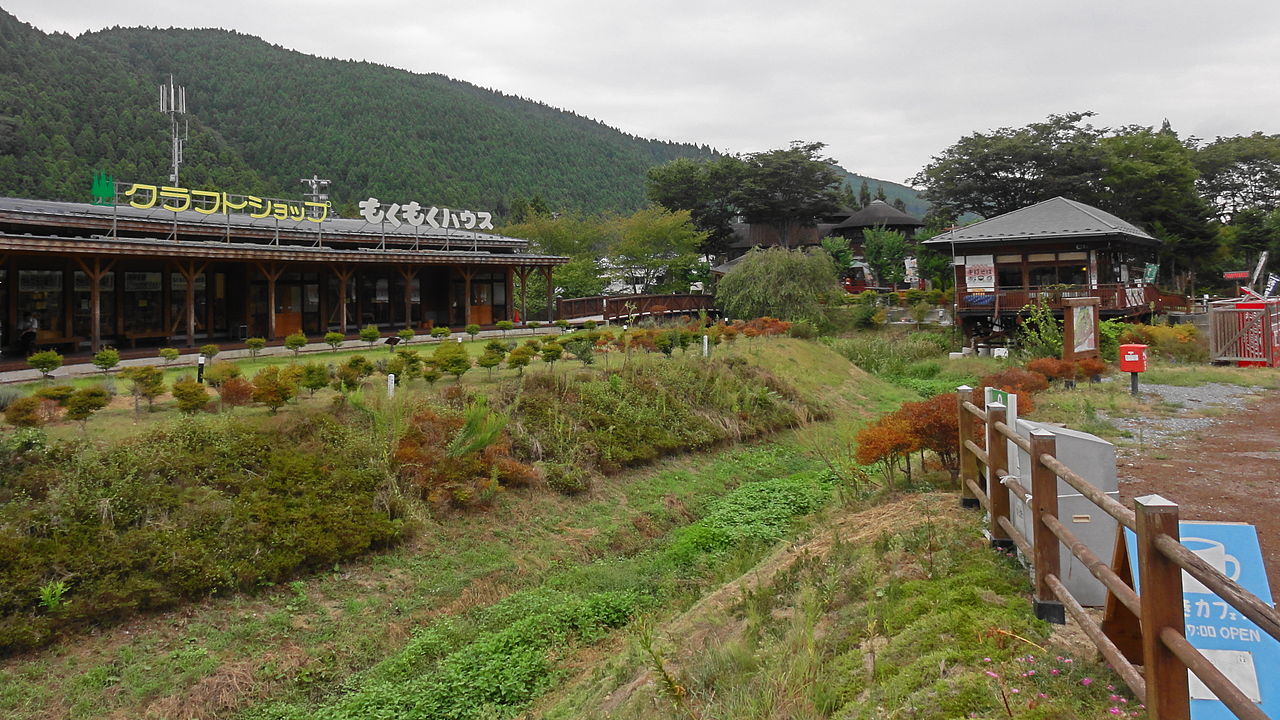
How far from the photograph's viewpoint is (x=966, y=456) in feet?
23.3

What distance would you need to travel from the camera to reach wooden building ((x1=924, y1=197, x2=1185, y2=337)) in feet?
95.4

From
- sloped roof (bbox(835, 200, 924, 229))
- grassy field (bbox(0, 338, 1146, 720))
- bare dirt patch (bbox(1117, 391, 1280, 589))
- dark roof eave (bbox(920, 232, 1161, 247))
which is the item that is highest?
sloped roof (bbox(835, 200, 924, 229))

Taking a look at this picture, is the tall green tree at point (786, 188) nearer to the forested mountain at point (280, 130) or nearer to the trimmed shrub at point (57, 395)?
the forested mountain at point (280, 130)

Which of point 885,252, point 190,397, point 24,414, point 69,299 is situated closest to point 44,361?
point 24,414

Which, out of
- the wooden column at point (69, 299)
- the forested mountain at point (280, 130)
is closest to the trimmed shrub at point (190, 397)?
the wooden column at point (69, 299)

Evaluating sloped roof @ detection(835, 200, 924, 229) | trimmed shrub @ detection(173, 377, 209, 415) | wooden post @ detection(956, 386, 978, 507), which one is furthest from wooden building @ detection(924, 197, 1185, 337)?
sloped roof @ detection(835, 200, 924, 229)

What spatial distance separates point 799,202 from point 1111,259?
27.4 metres

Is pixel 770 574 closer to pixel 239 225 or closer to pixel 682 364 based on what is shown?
pixel 682 364

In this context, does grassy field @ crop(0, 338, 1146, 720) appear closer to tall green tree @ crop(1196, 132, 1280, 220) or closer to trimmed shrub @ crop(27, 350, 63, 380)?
trimmed shrub @ crop(27, 350, 63, 380)

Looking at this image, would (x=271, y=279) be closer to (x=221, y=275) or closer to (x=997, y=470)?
(x=221, y=275)

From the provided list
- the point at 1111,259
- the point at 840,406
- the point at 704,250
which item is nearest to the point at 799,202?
the point at 704,250

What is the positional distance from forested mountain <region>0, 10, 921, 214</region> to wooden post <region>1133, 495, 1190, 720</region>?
62.5 m

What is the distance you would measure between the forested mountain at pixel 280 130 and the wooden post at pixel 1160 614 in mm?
62528

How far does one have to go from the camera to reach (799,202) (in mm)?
57781
